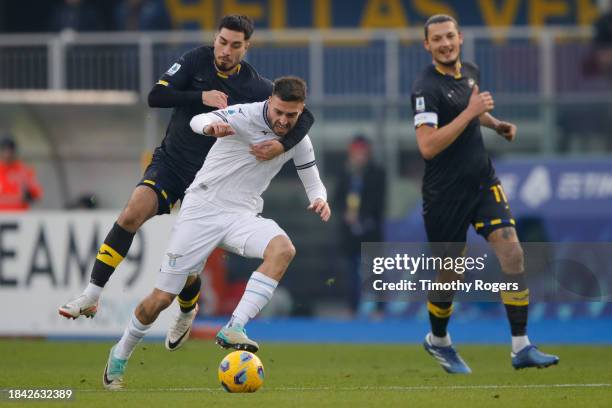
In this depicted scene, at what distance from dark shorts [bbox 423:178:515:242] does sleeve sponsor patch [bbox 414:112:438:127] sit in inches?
25.6

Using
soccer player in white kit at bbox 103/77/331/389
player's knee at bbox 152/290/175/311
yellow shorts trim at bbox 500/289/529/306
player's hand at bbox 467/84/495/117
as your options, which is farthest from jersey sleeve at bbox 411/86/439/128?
player's knee at bbox 152/290/175/311

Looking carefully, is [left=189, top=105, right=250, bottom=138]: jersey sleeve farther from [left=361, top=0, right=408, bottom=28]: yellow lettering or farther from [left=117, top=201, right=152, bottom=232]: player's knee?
[left=361, top=0, right=408, bottom=28]: yellow lettering

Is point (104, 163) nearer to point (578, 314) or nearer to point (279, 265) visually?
point (578, 314)

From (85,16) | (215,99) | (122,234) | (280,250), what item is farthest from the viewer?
(85,16)

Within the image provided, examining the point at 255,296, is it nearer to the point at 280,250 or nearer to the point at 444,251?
the point at 280,250

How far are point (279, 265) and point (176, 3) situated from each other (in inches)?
569

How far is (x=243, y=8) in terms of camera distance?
23.1 m

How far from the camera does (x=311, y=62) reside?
18.5 m

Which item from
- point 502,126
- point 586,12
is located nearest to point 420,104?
point 502,126

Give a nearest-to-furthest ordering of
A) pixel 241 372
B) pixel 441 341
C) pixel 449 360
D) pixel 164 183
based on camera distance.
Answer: pixel 241 372 → pixel 164 183 → pixel 449 360 → pixel 441 341

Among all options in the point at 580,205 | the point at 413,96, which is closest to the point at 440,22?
the point at 413,96

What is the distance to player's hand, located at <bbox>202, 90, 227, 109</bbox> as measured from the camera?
1010 centimetres

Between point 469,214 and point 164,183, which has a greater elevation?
point 164,183

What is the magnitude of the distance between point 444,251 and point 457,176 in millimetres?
628
